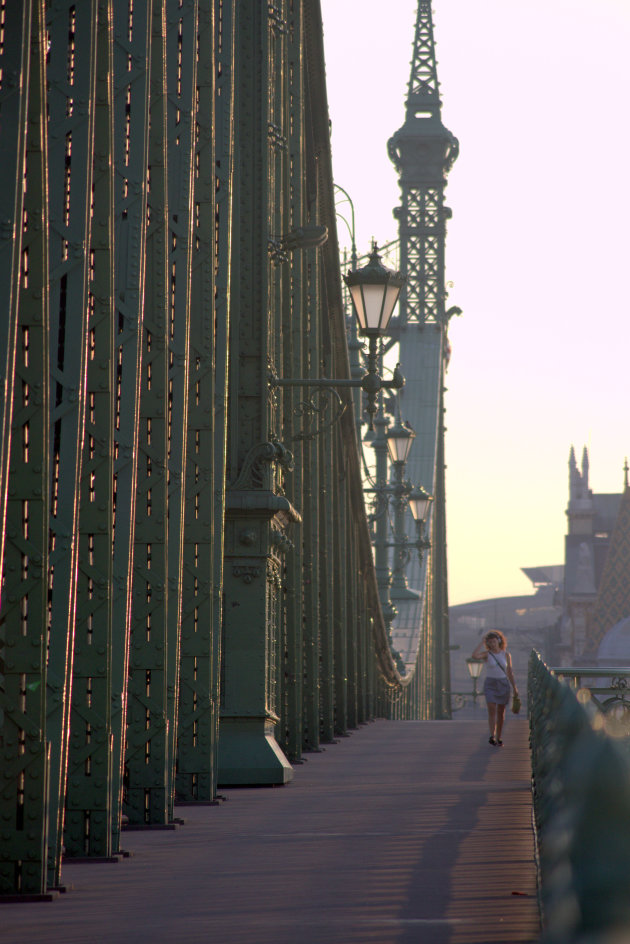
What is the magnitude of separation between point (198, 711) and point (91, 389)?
2.84m

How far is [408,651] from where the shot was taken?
35.5 m

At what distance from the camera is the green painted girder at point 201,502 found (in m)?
8.63

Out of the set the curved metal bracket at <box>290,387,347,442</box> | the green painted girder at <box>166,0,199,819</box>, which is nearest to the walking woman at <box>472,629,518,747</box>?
the curved metal bracket at <box>290,387,347,442</box>

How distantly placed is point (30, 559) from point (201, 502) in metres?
3.48

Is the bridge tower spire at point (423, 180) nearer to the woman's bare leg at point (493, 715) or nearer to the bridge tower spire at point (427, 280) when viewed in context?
the bridge tower spire at point (427, 280)

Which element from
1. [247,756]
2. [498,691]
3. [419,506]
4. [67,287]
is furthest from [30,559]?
[419,506]

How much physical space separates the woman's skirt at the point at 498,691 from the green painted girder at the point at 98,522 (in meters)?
8.73

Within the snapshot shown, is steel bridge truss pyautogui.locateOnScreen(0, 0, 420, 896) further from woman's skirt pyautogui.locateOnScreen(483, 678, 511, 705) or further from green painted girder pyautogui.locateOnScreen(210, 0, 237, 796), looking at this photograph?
woman's skirt pyautogui.locateOnScreen(483, 678, 511, 705)

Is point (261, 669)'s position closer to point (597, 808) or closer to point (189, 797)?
point (189, 797)

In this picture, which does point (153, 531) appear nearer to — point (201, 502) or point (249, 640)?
point (201, 502)

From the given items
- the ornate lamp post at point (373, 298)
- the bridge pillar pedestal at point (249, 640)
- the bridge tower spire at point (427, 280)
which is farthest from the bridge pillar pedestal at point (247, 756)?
the bridge tower spire at point (427, 280)

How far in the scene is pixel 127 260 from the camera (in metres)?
6.97

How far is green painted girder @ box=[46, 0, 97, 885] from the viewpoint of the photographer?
5.68 metres

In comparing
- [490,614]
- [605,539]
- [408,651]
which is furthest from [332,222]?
[490,614]
